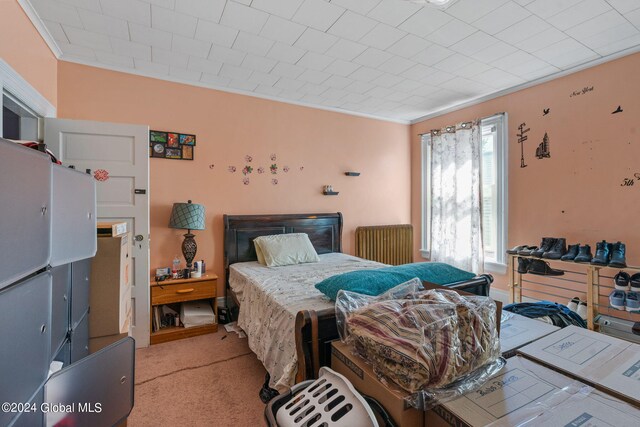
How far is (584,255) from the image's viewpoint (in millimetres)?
2559

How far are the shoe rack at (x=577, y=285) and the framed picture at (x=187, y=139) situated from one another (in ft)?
12.1

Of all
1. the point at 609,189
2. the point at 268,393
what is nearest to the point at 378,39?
the point at 609,189

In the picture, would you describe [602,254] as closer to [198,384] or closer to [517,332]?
[517,332]

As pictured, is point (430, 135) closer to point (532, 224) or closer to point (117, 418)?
point (532, 224)

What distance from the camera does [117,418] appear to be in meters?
1.00

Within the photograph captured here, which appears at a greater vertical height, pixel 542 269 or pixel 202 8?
pixel 202 8

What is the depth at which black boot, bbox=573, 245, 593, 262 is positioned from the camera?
252 cm

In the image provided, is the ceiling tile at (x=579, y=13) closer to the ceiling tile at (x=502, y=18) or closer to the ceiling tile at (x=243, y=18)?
the ceiling tile at (x=502, y=18)

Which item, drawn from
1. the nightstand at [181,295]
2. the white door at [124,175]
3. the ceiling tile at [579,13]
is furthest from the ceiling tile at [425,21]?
the nightstand at [181,295]

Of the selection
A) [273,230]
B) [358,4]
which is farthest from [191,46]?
[273,230]

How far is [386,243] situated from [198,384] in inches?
120

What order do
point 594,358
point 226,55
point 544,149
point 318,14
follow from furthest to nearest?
point 544,149 < point 226,55 < point 318,14 < point 594,358

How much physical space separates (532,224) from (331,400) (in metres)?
3.31

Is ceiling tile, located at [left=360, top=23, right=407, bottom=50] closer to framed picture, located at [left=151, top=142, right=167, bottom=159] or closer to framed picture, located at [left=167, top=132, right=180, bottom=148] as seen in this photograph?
framed picture, located at [left=167, top=132, right=180, bottom=148]
